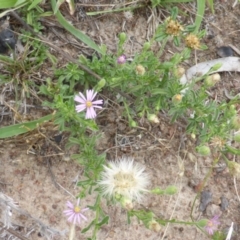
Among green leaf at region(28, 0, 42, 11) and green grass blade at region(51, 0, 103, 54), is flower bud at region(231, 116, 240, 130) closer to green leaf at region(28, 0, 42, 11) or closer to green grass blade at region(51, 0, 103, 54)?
green grass blade at region(51, 0, 103, 54)

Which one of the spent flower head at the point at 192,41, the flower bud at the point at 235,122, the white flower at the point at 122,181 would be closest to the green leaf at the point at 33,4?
the spent flower head at the point at 192,41

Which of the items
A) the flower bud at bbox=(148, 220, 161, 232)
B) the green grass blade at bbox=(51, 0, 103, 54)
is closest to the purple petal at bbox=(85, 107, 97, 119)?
the green grass blade at bbox=(51, 0, 103, 54)

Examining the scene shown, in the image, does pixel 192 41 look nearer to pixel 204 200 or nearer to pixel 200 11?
pixel 200 11

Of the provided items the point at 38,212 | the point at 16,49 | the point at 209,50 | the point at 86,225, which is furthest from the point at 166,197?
the point at 16,49

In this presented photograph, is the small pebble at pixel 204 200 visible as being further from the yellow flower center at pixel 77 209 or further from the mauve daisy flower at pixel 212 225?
the yellow flower center at pixel 77 209

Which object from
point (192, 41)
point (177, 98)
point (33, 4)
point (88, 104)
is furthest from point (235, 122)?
point (33, 4)

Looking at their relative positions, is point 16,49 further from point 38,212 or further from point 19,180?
point 38,212
